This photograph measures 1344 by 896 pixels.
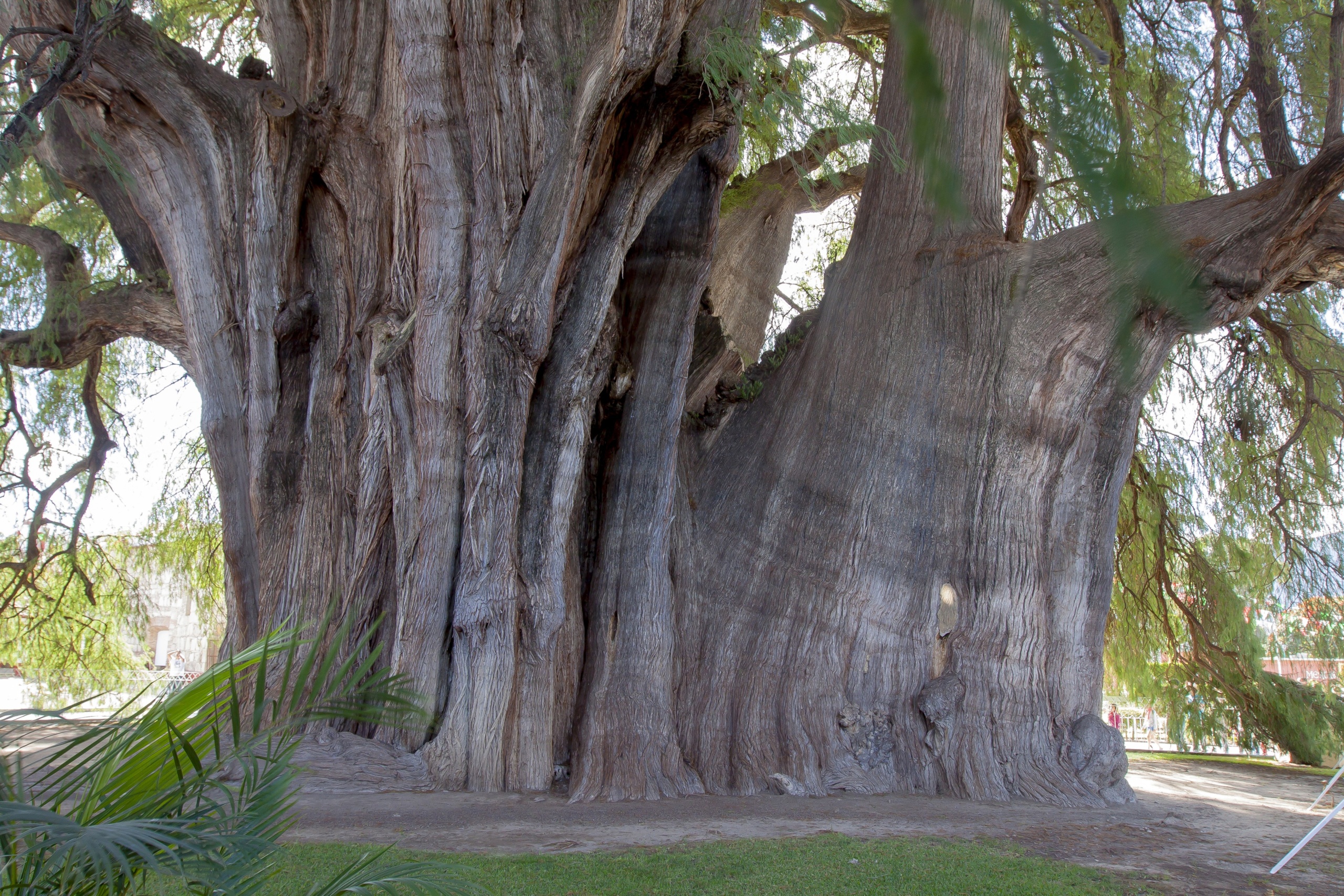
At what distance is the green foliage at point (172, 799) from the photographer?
1419 mm

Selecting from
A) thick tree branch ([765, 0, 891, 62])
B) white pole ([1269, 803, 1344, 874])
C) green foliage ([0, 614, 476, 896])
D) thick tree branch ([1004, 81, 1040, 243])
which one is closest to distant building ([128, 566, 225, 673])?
green foliage ([0, 614, 476, 896])

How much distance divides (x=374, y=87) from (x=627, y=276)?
2.19 m

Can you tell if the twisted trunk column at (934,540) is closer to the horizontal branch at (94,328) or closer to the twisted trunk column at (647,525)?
the twisted trunk column at (647,525)

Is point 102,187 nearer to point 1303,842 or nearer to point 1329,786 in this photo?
point 1303,842

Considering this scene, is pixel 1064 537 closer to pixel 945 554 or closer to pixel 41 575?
pixel 945 554

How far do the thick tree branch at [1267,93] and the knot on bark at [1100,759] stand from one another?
3.85 meters

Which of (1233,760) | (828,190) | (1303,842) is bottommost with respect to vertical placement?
(1233,760)

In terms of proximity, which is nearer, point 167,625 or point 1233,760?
point 1233,760

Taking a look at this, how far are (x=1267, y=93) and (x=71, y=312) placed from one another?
350 inches

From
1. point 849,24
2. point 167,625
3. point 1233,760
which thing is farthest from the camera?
point 167,625

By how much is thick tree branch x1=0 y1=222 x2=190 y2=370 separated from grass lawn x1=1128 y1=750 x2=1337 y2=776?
10.4m

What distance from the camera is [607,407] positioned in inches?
261

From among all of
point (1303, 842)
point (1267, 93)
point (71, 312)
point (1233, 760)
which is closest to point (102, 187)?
point (71, 312)

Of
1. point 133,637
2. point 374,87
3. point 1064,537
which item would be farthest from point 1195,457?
point 133,637
